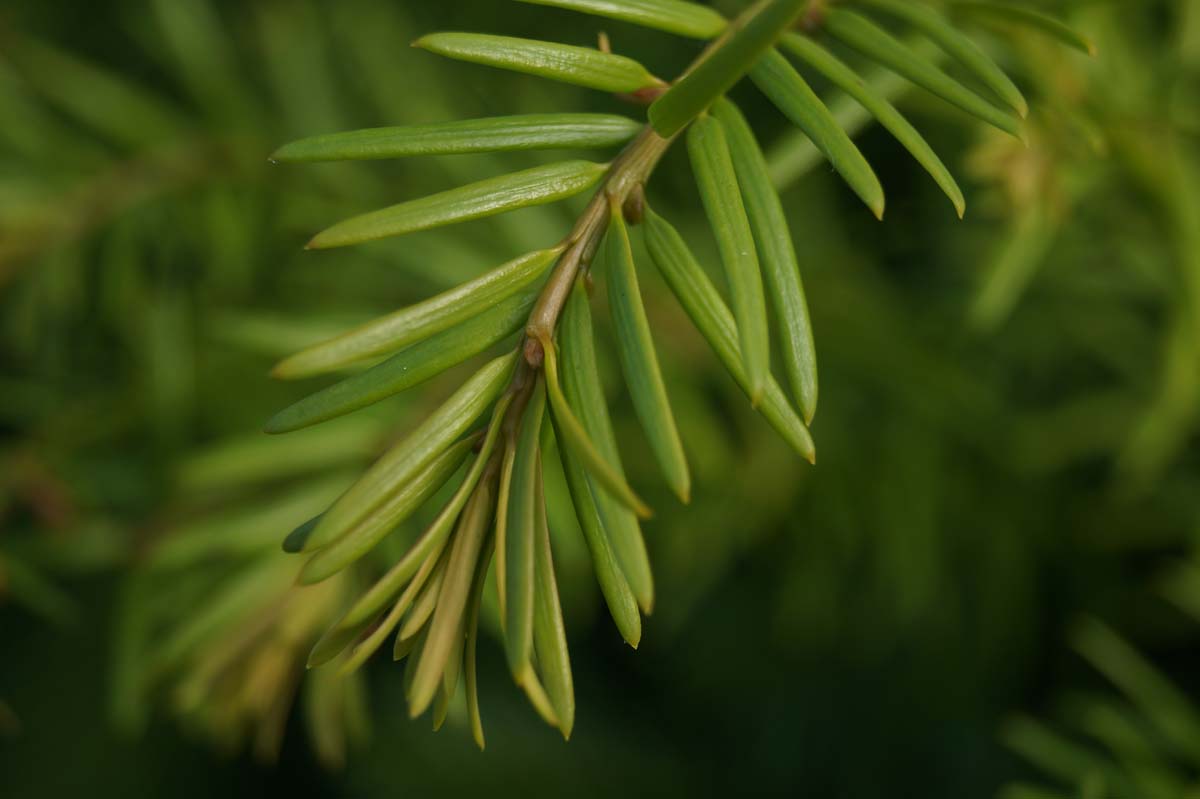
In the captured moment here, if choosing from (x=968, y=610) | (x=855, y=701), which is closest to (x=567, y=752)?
(x=855, y=701)

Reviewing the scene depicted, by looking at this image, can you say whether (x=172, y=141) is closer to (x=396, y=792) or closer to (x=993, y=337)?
(x=396, y=792)

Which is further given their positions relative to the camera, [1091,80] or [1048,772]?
[1048,772]

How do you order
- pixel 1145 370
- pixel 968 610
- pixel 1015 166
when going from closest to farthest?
pixel 1015 166 → pixel 1145 370 → pixel 968 610

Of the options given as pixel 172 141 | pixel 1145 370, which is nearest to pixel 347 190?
pixel 172 141

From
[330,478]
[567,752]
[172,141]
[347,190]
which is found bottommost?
[567,752]

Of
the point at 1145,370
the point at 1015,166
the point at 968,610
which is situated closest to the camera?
the point at 1015,166

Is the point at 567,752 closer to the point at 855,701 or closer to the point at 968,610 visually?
the point at 855,701

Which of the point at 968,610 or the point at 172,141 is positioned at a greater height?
the point at 172,141
